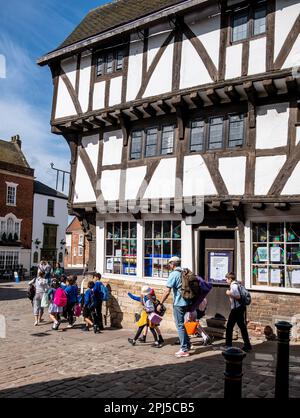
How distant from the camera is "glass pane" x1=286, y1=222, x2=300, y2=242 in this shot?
8438 millimetres

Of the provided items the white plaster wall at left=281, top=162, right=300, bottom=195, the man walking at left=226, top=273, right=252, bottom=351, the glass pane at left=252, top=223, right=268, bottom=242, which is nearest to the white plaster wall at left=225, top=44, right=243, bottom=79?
the white plaster wall at left=281, top=162, right=300, bottom=195

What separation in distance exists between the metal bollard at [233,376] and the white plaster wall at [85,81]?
30.4 feet

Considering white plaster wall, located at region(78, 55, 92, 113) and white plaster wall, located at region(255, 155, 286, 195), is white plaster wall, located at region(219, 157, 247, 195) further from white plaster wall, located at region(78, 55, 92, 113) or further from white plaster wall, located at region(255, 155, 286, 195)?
white plaster wall, located at region(78, 55, 92, 113)

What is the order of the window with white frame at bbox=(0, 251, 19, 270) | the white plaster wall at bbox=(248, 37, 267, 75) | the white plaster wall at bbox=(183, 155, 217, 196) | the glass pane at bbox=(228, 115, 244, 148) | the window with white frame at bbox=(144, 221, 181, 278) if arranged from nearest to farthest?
the white plaster wall at bbox=(248, 37, 267, 75)
the glass pane at bbox=(228, 115, 244, 148)
the white plaster wall at bbox=(183, 155, 217, 196)
the window with white frame at bbox=(144, 221, 181, 278)
the window with white frame at bbox=(0, 251, 19, 270)

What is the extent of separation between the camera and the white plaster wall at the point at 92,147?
11570mm

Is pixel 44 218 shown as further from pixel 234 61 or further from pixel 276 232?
pixel 276 232

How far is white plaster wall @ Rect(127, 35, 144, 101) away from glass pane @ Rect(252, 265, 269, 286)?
5341 millimetres

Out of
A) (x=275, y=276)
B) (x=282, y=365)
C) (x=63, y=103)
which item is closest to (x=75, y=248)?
(x=63, y=103)

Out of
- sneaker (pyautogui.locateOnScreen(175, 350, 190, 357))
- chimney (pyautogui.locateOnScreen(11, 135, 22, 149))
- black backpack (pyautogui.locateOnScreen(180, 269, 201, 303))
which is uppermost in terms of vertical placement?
chimney (pyautogui.locateOnScreen(11, 135, 22, 149))

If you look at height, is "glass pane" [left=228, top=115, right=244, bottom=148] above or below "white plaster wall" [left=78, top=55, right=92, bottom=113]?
below

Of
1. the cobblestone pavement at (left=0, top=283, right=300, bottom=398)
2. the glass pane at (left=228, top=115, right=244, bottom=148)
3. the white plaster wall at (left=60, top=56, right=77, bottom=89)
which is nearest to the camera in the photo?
the cobblestone pavement at (left=0, top=283, right=300, bottom=398)

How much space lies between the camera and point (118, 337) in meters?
9.35

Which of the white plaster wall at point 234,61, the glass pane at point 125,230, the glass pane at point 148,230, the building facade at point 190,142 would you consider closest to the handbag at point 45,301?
the building facade at point 190,142

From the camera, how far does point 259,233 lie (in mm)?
8891
